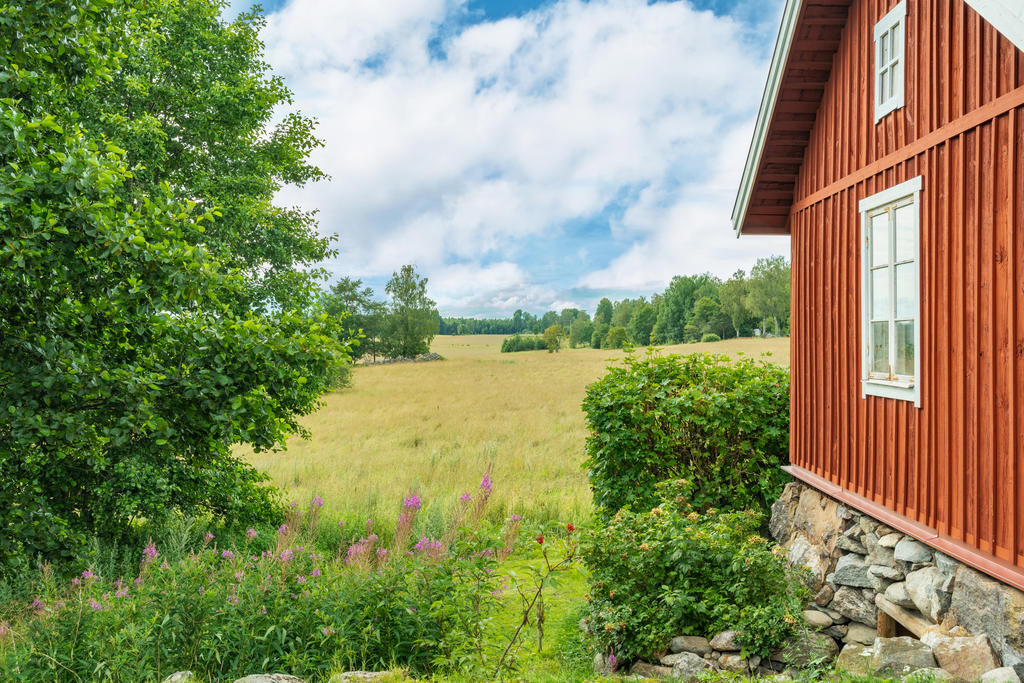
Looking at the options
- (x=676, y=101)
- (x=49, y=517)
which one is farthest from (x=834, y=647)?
(x=676, y=101)

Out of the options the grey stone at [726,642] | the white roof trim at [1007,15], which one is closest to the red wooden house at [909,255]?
the white roof trim at [1007,15]

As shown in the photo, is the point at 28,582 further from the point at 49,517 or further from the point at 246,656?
the point at 246,656

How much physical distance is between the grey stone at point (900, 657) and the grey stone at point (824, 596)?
1.65m

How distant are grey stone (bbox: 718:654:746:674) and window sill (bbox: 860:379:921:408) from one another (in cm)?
281

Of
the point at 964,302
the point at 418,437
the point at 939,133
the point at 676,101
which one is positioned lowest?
the point at 418,437

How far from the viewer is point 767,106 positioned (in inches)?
328

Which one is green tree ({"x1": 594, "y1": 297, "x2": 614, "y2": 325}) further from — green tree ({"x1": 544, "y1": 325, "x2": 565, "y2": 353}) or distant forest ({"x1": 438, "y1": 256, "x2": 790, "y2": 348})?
green tree ({"x1": 544, "y1": 325, "x2": 565, "y2": 353})

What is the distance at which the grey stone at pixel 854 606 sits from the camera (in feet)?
20.2

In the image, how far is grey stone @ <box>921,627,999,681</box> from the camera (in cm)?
443

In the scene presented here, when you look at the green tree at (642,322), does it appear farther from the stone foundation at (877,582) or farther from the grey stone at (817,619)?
the grey stone at (817,619)

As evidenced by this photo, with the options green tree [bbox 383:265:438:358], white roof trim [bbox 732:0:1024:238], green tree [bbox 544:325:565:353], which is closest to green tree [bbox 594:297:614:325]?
green tree [bbox 544:325:565:353]

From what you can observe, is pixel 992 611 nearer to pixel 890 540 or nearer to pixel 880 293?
pixel 890 540

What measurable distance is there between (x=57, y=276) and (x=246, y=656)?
127 inches

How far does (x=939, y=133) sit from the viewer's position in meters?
5.62
